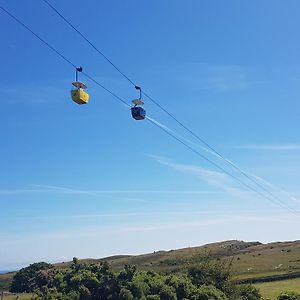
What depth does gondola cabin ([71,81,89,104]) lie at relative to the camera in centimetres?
1803

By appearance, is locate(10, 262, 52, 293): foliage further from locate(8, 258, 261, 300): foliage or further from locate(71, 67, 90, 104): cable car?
locate(71, 67, 90, 104): cable car

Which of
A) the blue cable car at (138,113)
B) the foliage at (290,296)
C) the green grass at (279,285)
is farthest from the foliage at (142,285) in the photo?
the blue cable car at (138,113)

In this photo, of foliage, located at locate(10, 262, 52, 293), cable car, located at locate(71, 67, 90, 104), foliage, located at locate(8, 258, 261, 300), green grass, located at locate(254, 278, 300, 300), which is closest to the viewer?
cable car, located at locate(71, 67, 90, 104)

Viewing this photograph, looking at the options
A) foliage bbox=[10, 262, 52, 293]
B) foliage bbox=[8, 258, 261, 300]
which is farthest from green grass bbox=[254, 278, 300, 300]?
foliage bbox=[10, 262, 52, 293]

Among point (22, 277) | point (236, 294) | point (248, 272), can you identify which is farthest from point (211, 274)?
point (22, 277)

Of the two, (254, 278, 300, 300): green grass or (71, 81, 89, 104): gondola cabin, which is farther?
(254, 278, 300, 300): green grass

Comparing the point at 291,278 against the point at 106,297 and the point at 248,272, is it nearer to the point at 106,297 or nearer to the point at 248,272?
the point at 248,272

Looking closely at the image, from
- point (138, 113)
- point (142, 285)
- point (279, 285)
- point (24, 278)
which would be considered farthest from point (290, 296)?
point (24, 278)

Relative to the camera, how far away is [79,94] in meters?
18.0

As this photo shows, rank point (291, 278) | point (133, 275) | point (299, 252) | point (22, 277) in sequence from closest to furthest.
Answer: point (133, 275) → point (291, 278) → point (22, 277) → point (299, 252)

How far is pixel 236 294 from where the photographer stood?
5416 cm

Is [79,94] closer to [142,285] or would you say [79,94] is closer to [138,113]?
[138,113]

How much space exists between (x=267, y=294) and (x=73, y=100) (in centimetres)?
5688

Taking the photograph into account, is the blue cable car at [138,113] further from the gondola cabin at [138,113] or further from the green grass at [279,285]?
the green grass at [279,285]
